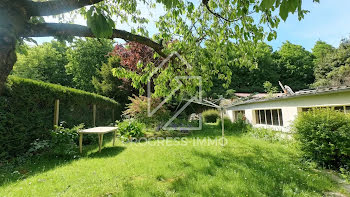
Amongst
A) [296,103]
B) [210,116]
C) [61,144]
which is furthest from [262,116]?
[61,144]

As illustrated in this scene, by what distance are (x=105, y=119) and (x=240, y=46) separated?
30.6 ft

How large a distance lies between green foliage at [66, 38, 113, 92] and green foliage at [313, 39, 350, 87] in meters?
29.0

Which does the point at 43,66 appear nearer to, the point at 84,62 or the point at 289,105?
the point at 84,62

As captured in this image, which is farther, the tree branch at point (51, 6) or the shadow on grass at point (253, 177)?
the shadow on grass at point (253, 177)

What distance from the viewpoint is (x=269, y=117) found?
9.17 metres

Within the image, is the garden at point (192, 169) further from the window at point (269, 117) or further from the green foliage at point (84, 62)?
the green foliage at point (84, 62)

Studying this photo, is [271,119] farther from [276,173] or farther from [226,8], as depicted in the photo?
[226,8]

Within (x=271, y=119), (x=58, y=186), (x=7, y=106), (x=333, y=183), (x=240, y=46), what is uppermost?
(x=240, y=46)

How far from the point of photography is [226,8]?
4.11 meters

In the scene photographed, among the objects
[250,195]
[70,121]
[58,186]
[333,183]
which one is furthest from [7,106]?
[333,183]

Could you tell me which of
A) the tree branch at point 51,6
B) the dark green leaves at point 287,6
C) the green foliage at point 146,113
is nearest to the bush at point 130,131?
the green foliage at point 146,113

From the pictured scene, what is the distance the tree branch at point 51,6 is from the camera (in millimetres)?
1531

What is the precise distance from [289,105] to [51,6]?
330 inches

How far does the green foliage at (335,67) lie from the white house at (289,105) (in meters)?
16.6
